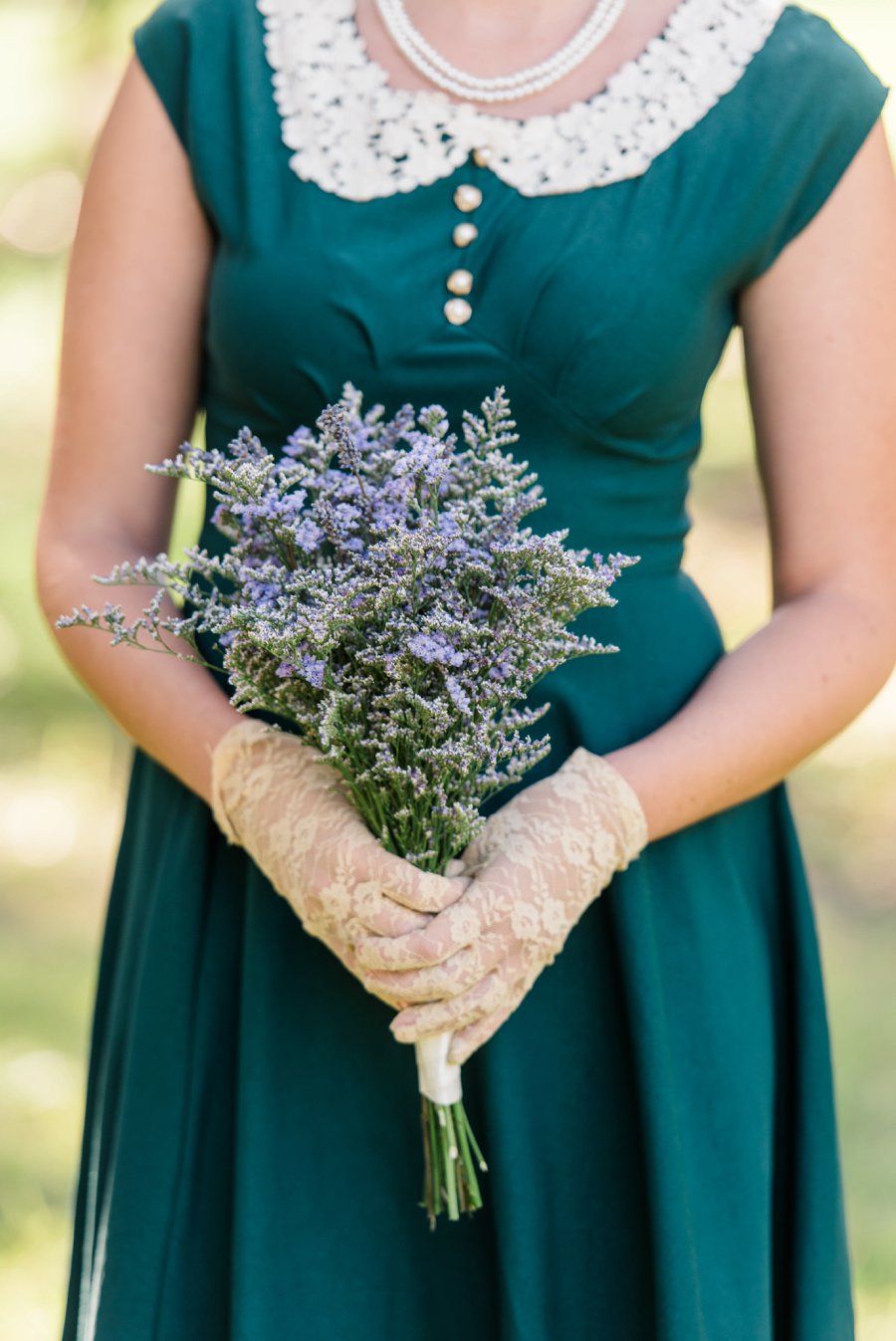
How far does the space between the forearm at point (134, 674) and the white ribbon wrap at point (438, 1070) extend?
331mm

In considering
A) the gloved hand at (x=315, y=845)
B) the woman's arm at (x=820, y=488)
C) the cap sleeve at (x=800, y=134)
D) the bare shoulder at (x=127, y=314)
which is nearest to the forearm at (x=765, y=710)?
the woman's arm at (x=820, y=488)

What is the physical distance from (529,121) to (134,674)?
2.21 ft

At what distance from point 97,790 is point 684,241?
4.06 metres

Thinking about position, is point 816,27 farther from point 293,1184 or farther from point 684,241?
point 293,1184

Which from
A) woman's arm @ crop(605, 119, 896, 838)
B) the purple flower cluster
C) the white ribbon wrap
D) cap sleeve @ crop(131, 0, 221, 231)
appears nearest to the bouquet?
the purple flower cluster

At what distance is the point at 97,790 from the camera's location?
533 centimetres

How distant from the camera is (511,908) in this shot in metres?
1.39

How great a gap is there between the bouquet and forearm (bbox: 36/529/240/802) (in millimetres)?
261

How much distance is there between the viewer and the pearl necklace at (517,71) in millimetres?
1676

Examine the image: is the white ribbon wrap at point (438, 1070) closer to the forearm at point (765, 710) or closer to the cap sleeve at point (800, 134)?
the forearm at point (765, 710)

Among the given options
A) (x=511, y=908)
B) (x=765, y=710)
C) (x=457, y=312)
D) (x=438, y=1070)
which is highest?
(x=457, y=312)

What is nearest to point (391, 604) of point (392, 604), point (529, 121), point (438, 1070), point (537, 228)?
point (392, 604)

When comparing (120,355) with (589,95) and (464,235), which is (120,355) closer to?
(464,235)

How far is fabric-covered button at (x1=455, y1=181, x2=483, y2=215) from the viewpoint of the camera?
5.34ft
